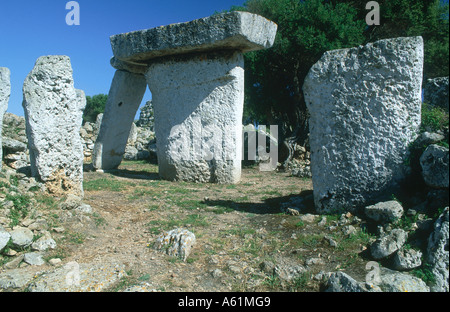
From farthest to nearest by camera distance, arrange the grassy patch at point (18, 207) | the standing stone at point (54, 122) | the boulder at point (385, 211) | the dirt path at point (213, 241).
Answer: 1. the standing stone at point (54, 122)
2. the grassy patch at point (18, 207)
3. the boulder at point (385, 211)
4. the dirt path at point (213, 241)

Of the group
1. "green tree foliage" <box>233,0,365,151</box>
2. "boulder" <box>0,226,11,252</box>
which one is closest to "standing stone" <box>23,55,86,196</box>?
"boulder" <box>0,226,11,252</box>

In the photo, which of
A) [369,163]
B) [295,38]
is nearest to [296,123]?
[295,38]

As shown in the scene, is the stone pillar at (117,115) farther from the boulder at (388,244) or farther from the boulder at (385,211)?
the boulder at (388,244)

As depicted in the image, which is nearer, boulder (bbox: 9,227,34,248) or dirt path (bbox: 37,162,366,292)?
dirt path (bbox: 37,162,366,292)

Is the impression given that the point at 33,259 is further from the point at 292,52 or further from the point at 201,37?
the point at 292,52

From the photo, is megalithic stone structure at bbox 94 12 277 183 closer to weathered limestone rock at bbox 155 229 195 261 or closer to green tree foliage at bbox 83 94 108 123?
weathered limestone rock at bbox 155 229 195 261

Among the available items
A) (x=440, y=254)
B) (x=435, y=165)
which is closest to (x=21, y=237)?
(x=440, y=254)

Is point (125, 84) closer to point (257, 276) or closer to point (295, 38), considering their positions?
point (295, 38)

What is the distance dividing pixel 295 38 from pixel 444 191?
8819mm

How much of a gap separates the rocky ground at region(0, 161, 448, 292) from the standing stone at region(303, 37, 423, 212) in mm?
441

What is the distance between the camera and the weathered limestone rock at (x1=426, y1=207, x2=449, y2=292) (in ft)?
11.0

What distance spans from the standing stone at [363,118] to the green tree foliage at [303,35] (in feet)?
22.5

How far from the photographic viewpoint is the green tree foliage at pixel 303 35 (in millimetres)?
11703

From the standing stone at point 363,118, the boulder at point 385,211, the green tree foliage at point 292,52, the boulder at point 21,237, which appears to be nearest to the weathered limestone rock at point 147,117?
the green tree foliage at point 292,52
